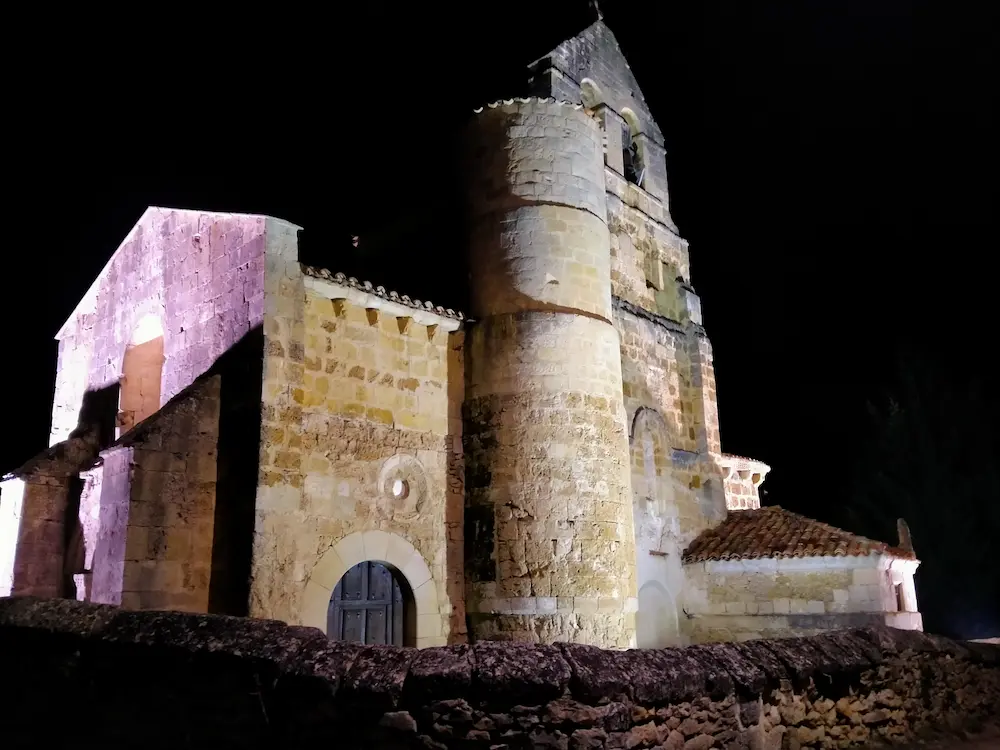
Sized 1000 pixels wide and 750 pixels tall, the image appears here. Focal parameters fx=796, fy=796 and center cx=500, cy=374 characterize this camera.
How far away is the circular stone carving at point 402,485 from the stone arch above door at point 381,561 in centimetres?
37

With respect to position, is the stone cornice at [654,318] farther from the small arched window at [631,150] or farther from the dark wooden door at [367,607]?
the dark wooden door at [367,607]

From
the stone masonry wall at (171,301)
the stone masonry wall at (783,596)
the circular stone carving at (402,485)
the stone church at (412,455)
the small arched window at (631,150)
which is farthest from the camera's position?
the small arched window at (631,150)

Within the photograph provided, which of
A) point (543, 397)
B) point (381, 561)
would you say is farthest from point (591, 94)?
point (381, 561)

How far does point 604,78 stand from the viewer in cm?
1467

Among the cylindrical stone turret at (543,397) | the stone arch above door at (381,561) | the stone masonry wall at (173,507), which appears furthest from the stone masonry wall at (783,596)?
the stone masonry wall at (173,507)

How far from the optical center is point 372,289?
938cm

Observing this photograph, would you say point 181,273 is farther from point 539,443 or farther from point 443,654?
point 443,654

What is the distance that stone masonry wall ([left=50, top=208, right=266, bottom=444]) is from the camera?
8930 mm

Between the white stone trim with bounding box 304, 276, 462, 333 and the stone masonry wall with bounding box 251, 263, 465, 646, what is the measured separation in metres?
0.02

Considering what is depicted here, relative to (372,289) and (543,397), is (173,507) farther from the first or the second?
(543,397)

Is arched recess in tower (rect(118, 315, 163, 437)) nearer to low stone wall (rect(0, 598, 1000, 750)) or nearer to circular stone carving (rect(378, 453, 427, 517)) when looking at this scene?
circular stone carving (rect(378, 453, 427, 517))

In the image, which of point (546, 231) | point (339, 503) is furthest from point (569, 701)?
point (546, 231)

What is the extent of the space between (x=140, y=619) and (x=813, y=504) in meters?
31.0

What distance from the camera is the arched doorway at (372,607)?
348 inches
